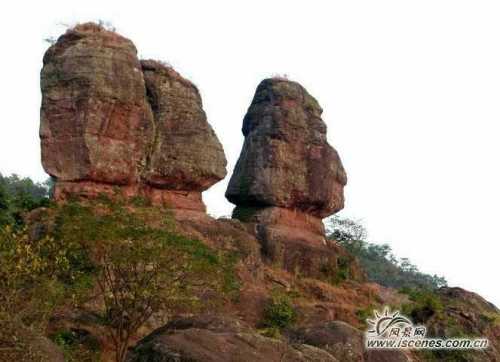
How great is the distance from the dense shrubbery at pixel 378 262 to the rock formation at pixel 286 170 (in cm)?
1392

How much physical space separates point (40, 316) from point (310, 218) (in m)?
18.1

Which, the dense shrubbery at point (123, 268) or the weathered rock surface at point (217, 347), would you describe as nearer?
the weathered rock surface at point (217, 347)

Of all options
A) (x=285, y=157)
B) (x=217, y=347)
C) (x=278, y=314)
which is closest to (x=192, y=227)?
(x=278, y=314)

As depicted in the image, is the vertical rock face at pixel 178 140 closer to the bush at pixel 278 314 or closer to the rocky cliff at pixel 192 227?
the rocky cliff at pixel 192 227

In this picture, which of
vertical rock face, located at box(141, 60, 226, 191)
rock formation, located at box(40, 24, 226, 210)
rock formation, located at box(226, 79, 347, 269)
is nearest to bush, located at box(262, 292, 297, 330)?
rock formation, located at box(226, 79, 347, 269)

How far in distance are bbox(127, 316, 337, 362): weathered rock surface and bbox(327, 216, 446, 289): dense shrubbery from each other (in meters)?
30.7

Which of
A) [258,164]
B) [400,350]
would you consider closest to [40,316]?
[400,350]

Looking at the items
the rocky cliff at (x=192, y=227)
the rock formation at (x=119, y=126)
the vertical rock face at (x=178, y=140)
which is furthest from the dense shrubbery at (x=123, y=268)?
the vertical rock face at (x=178, y=140)

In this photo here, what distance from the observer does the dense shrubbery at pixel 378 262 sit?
46.3m

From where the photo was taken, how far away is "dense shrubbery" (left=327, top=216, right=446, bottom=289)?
46344 mm

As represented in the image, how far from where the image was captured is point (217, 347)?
1116 centimetres

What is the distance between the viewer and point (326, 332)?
14.4 m

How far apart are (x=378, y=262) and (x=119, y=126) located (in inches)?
2261

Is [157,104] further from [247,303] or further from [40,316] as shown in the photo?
[40,316]
